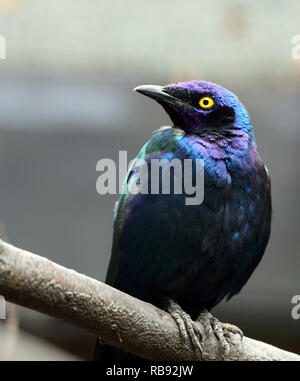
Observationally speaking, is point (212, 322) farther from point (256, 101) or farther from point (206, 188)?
point (256, 101)

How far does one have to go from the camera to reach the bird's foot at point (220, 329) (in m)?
3.53

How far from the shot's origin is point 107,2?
204 inches

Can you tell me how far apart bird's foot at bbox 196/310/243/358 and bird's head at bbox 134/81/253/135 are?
925mm

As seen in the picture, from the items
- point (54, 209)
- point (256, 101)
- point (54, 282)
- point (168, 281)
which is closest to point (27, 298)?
point (54, 282)

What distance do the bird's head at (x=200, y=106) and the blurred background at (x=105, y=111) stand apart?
1.29 m

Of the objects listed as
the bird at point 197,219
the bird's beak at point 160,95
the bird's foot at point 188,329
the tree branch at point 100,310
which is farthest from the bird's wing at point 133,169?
the tree branch at point 100,310

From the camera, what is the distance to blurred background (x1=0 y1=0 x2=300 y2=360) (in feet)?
17.0

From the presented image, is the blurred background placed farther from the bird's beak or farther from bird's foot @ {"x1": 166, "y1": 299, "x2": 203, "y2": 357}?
bird's foot @ {"x1": 166, "y1": 299, "x2": 203, "y2": 357}

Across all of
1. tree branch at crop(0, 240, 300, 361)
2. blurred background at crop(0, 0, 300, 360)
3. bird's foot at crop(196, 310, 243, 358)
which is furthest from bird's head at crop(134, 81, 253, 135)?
blurred background at crop(0, 0, 300, 360)

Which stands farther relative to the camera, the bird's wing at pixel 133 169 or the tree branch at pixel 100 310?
the bird's wing at pixel 133 169

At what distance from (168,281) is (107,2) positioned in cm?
221

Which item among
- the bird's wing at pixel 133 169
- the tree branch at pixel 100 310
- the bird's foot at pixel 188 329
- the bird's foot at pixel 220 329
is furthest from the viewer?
the bird's wing at pixel 133 169

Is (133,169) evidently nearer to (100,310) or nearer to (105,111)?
(100,310)

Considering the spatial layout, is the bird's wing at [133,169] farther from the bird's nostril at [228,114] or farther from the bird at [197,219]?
the bird's nostril at [228,114]
